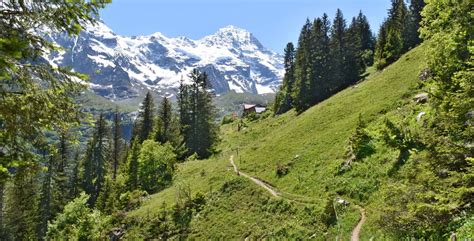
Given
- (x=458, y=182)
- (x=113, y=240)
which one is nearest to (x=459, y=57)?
(x=458, y=182)

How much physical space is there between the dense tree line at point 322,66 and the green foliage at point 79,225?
40780 mm

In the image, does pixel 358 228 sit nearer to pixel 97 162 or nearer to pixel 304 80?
pixel 304 80

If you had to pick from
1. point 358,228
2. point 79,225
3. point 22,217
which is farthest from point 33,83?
point 22,217

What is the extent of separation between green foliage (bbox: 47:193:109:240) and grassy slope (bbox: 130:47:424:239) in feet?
14.7

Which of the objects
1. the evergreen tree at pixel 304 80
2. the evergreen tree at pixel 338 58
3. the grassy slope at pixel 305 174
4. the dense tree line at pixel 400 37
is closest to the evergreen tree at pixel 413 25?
the dense tree line at pixel 400 37

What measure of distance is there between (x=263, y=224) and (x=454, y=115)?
21503mm

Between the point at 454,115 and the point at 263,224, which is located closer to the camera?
the point at 454,115

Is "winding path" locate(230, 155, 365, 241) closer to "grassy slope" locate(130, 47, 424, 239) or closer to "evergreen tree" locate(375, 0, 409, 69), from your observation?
"grassy slope" locate(130, 47, 424, 239)

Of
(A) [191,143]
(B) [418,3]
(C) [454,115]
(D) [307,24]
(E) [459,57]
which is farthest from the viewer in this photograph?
(D) [307,24]

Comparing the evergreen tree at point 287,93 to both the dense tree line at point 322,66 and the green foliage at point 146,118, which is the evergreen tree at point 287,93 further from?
the green foliage at point 146,118

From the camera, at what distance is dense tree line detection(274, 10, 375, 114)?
77.4 m

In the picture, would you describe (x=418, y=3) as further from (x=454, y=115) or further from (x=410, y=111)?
(x=454, y=115)

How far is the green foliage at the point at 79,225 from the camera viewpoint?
45344 millimetres

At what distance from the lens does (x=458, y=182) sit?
15.6m
